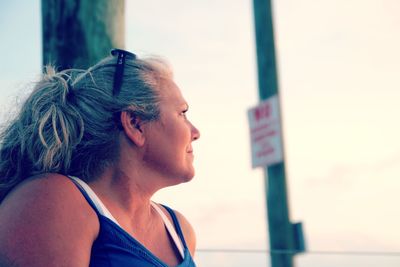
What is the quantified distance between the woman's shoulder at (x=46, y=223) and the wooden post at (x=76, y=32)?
637 millimetres

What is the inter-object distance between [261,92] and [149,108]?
10.2ft

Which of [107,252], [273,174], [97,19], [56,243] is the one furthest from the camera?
[273,174]

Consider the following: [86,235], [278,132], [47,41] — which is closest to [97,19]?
[47,41]

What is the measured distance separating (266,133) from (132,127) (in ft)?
10.1

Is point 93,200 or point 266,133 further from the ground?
point 266,133

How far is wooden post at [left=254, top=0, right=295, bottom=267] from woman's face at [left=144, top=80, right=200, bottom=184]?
8.27 feet

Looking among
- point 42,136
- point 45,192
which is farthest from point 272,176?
point 45,192

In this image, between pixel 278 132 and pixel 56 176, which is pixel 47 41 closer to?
pixel 56 176

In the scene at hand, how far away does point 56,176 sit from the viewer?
1.98m

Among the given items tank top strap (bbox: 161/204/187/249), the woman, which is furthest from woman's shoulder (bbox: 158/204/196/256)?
the woman

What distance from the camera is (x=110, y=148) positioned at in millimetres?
2166

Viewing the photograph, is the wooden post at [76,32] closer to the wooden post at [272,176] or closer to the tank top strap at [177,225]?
the tank top strap at [177,225]

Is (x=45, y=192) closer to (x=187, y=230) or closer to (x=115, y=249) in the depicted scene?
(x=115, y=249)

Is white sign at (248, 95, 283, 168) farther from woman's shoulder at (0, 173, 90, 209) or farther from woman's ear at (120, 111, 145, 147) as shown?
woman's shoulder at (0, 173, 90, 209)
